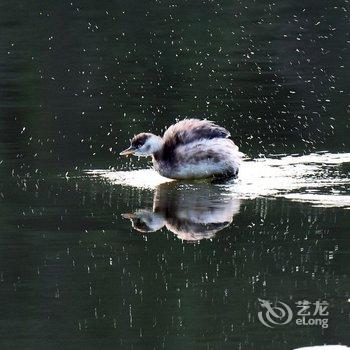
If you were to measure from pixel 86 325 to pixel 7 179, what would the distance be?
4823 millimetres

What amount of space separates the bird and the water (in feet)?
0.44

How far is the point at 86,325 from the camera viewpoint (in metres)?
7.70

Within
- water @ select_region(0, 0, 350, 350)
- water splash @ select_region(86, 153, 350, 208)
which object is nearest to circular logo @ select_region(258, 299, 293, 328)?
water @ select_region(0, 0, 350, 350)

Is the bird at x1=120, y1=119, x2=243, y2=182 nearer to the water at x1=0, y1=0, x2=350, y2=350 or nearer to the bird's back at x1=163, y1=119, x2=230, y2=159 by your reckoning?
the bird's back at x1=163, y1=119, x2=230, y2=159

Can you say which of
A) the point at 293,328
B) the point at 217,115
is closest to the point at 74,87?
the point at 217,115

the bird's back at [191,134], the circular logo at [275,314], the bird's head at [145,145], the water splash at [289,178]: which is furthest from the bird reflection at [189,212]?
the circular logo at [275,314]

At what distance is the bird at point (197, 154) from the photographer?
1212cm

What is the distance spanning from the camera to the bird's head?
12.5m

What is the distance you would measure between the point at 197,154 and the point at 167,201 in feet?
3.38

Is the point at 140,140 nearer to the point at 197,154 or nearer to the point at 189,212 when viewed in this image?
the point at 197,154

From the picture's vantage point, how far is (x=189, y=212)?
10.7 metres

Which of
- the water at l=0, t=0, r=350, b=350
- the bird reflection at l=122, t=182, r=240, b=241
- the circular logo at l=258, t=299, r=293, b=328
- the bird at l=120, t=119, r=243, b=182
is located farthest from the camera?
the bird at l=120, t=119, r=243, b=182

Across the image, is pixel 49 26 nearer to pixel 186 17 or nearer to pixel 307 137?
pixel 186 17

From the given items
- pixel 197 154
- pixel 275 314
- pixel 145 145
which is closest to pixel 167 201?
pixel 197 154
